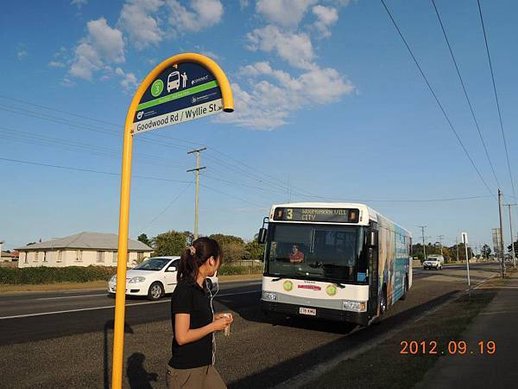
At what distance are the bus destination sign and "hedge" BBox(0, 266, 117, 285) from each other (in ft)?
81.6

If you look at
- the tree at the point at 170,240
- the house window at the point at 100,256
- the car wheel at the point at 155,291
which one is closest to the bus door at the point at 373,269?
the car wheel at the point at 155,291

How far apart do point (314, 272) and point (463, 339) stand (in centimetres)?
321

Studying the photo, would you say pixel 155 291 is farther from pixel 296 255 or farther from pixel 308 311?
pixel 308 311

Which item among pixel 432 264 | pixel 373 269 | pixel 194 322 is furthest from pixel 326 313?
pixel 432 264

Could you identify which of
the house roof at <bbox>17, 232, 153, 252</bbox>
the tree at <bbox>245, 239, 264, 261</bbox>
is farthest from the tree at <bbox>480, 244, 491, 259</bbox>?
the house roof at <bbox>17, 232, 153, 252</bbox>

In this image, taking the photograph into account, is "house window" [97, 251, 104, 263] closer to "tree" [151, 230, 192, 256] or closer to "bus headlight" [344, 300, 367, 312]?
"tree" [151, 230, 192, 256]

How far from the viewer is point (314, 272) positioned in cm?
1098

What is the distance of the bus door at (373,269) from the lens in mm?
11031

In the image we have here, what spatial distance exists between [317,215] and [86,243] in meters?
55.5

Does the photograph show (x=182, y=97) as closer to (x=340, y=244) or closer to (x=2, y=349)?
(x=2, y=349)

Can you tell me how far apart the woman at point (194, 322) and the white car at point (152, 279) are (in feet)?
45.8

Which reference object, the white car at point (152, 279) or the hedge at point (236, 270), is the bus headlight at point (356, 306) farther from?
the hedge at point (236, 270)

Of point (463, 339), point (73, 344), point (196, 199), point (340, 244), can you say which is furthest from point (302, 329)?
point (196, 199)

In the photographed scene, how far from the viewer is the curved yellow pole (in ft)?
12.4
